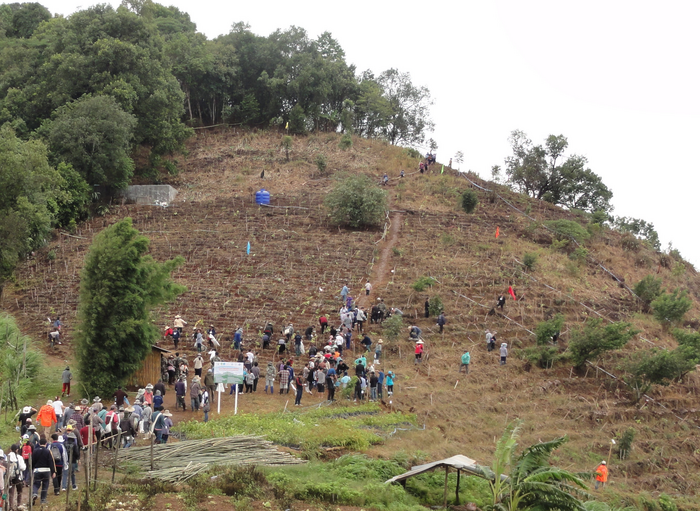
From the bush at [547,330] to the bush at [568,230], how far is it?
1212 cm

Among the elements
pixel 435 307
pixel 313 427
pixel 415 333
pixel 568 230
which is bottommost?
pixel 313 427

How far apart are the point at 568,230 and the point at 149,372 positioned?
2430 centimetres

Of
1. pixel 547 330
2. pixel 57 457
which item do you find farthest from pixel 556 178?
pixel 57 457

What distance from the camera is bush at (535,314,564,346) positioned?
26234 mm

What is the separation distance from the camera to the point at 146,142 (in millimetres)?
47656

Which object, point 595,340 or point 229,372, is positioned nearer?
point 229,372

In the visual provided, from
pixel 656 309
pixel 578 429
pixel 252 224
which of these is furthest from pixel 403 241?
pixel 578 429

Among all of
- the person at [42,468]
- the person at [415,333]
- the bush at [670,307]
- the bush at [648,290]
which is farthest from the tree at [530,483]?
the bush at [648,290]

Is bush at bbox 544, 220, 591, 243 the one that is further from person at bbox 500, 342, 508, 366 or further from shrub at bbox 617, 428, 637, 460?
shrub at bbox 617, 428, 637, 460

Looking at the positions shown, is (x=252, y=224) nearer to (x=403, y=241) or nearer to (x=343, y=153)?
(x=403, y=241)

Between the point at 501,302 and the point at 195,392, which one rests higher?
the point at 501,302

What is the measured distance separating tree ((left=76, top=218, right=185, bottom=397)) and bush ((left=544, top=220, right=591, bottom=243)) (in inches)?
956

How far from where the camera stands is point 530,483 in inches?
513

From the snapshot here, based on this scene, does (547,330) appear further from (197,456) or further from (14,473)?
(14,473)
